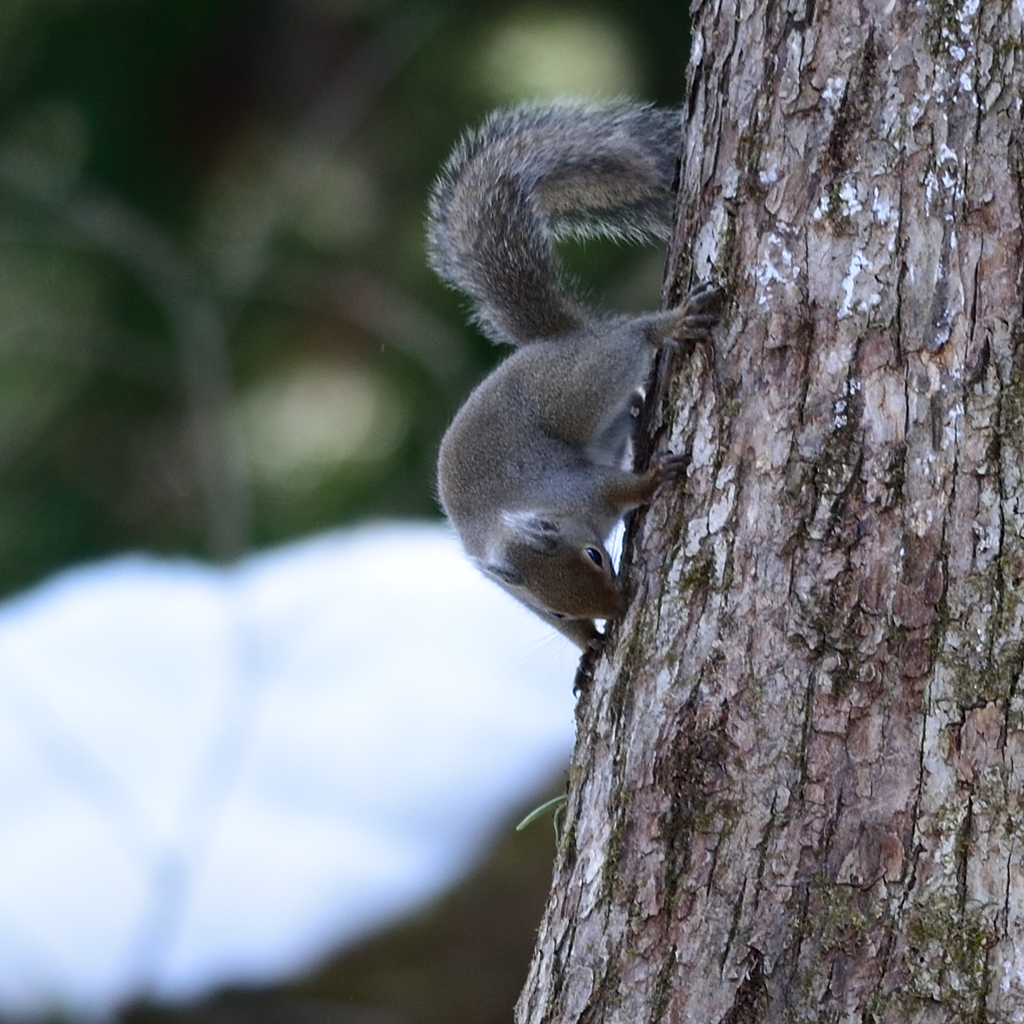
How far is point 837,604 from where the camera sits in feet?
4.21

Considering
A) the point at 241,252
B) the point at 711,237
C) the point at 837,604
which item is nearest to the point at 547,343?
the point at 711,237

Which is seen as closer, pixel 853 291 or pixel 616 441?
pixel 853 291

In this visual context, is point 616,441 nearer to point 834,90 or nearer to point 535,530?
point 535,530

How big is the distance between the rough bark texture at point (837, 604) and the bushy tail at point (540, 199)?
0.59 metres

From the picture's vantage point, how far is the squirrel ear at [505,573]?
1978 millimetres

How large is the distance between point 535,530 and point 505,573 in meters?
0.08

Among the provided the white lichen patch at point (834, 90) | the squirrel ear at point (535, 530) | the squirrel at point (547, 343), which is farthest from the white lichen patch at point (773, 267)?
the squirrel ear at point (535, 530)

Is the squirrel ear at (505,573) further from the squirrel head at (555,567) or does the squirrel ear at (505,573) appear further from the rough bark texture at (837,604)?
the rough bark texture at (837,604)

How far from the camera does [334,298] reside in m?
Result: 3.51

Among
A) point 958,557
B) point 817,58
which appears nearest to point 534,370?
point 817,58

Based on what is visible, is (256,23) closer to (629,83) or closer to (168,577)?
(629,83)

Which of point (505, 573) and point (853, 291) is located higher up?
point (853, 291)

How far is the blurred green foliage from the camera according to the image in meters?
3.48

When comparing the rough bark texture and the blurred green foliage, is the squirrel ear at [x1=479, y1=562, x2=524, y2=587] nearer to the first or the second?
the rough bark texture
